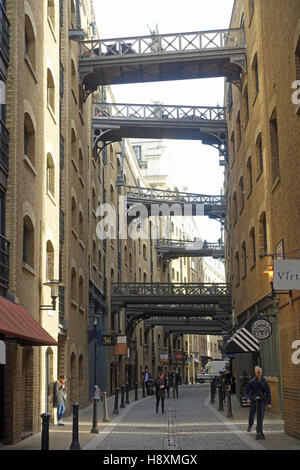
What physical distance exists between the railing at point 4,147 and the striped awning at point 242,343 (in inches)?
440

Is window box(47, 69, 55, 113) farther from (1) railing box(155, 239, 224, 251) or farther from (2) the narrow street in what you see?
(1) railing box(155, 239, 224, 251)

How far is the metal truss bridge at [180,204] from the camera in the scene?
1815 inches

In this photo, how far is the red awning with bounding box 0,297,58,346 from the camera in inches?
502

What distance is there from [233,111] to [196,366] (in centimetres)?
6793

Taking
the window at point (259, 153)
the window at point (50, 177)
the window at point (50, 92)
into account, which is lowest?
the window at point (50, 177)

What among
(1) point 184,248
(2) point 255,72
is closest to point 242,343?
(2) point 255,72

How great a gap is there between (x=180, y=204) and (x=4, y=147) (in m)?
33.4

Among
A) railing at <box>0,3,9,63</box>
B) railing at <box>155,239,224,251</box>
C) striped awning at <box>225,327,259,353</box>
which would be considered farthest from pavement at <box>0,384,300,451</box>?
railing at <box>155,239,224,251</box>

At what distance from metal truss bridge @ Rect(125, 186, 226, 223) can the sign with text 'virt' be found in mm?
33779

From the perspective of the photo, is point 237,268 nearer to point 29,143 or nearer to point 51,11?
point 51,11

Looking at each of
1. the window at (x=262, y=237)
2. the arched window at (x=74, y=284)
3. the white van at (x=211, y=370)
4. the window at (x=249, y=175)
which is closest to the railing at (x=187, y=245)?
the white van at (x=211, y=370)

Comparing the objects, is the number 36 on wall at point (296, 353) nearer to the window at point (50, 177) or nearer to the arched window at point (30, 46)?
the window at point (50, 177)

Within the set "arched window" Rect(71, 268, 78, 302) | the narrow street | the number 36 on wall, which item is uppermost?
"arched window" Rect(71, 268, 78, 302)

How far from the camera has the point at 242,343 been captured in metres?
24.3
